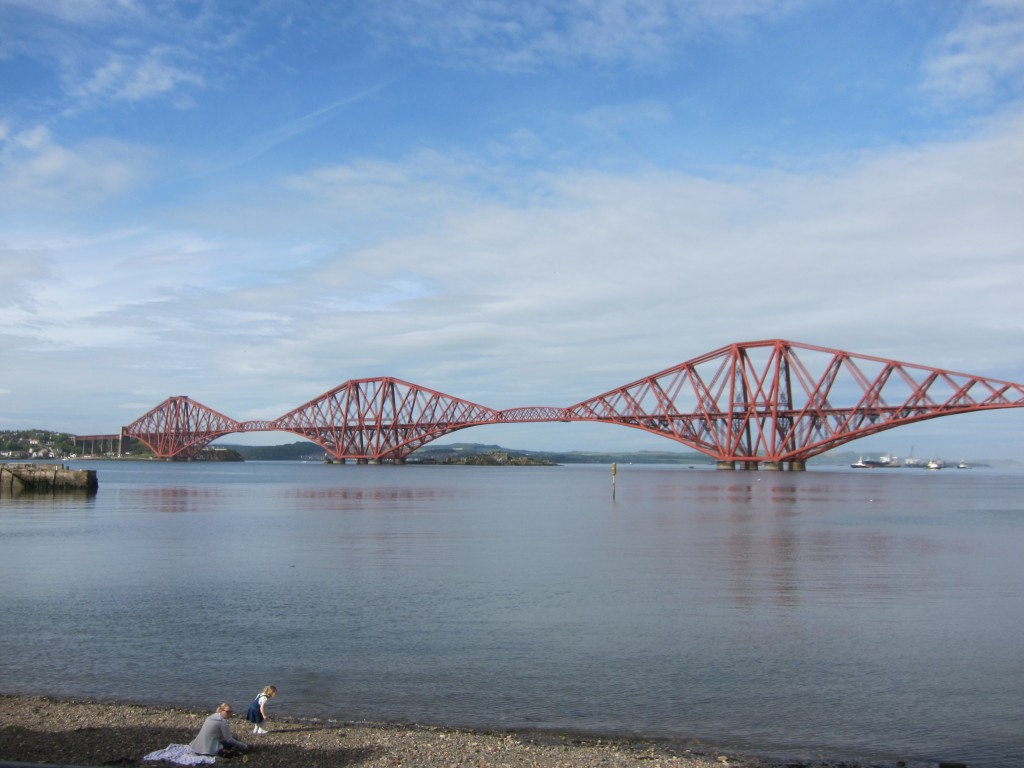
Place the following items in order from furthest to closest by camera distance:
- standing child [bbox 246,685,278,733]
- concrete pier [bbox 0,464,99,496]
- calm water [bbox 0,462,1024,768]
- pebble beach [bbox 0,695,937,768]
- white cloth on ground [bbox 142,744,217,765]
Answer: concrete pier [bbox 0,464,99,496] < calm water [bbox 0,462,1024,768] < standing child [bbox 246,685,278,733] < pebble beach [bbox 0,695,937,768] < white cloth on ground [bbox 142,744,217,765]

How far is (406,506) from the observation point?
165 ft

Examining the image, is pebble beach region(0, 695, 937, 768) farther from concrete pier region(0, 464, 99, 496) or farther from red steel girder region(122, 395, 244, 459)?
red steel girder region(122, 395, 244, 459)

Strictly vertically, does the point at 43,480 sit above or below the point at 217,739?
above

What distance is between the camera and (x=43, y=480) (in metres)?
60.6

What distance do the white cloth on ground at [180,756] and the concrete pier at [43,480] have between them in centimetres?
5619

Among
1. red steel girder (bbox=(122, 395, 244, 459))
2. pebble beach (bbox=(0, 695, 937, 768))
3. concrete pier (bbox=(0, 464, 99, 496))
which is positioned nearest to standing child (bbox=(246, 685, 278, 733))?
pebble beach (bbox=(0, 695, 937, 768))

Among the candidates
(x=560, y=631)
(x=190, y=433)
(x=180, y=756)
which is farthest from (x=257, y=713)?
(x=190, y=433)

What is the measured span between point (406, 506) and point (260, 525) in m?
14.3

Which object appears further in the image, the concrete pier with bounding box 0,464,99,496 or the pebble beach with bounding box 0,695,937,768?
the concrete pier with bounding box 0,464,99,496

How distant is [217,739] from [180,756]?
0.38m

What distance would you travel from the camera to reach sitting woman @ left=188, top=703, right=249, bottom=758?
9164 mm

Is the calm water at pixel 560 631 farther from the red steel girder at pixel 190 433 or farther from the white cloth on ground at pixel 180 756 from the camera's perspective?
the red steel girder at pixel 190 433

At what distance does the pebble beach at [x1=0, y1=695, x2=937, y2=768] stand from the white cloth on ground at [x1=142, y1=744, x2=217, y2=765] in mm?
100

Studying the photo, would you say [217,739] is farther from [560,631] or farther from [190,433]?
[190,433]
